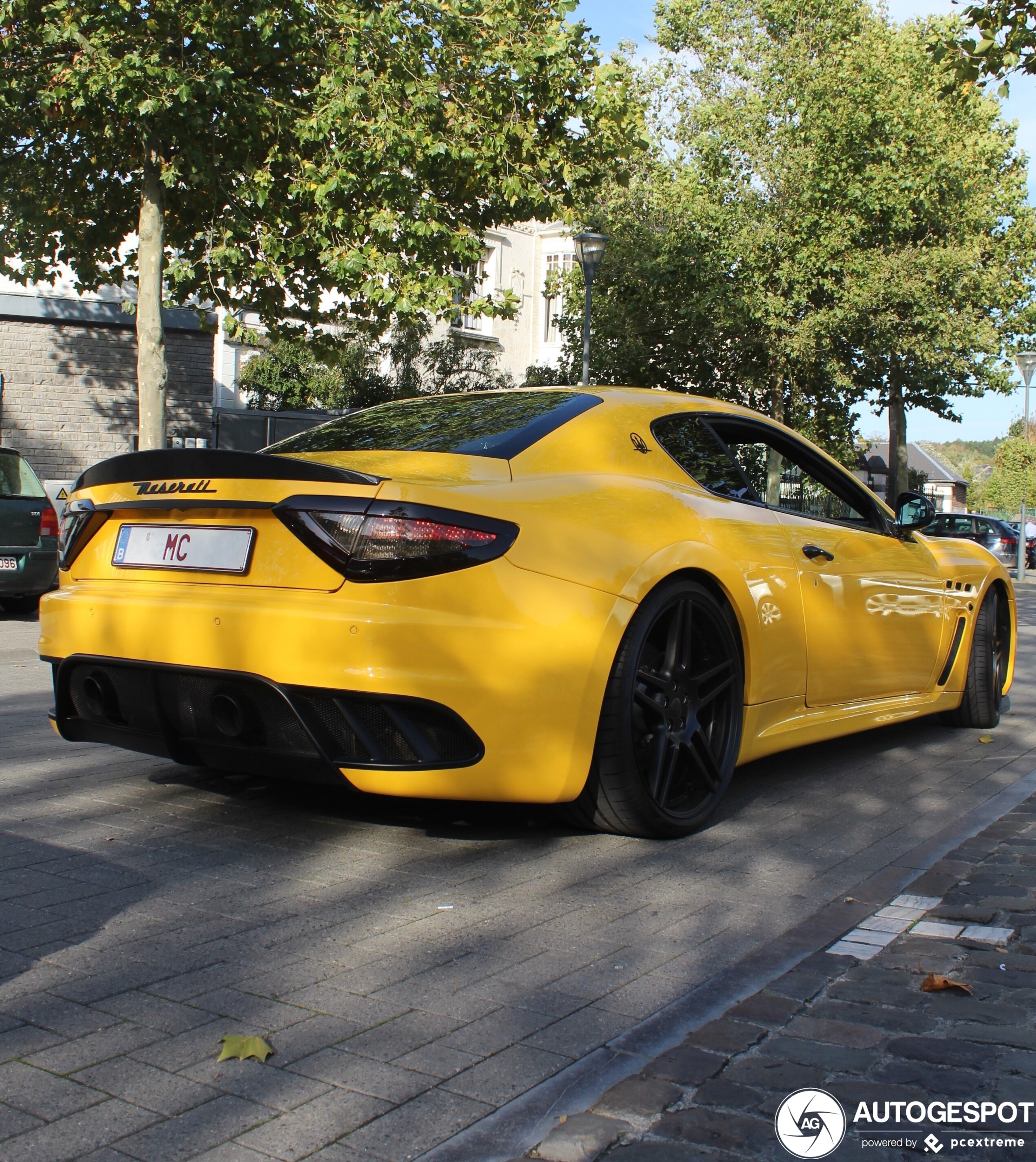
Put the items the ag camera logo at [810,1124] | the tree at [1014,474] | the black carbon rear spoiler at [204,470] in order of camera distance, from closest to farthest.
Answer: the ag camera logo at [810,1124] → the black carbon rear spoiler at [204,470] → the tree at [1014,474]

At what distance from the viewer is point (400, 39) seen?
15094mm

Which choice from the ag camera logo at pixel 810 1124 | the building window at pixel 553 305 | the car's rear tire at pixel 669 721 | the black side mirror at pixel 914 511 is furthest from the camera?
the building window at pixel 553 305

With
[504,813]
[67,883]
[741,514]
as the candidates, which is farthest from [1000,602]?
[67,883]

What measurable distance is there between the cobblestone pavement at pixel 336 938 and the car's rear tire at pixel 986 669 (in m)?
1.42

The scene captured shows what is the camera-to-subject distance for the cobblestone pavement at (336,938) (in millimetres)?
2127

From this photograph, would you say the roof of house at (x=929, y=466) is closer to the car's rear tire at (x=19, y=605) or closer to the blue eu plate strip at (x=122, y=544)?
the car's rear tire at (x=19, y=605)

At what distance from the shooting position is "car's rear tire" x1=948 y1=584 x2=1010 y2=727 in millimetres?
6418

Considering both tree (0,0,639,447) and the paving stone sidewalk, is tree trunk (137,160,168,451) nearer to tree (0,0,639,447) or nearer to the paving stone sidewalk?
tree (0,0,639,447)

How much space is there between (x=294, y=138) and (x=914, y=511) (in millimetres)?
12102

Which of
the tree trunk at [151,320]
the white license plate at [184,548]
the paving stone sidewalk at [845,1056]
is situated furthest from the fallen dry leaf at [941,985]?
the tree trunk at [151,320]

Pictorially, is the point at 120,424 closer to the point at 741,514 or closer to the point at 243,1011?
the point at 741,514

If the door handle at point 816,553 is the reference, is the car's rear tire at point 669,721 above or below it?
below

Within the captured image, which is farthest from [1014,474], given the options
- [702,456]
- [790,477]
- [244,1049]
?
[244,1049]

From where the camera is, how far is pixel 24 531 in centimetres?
1128
